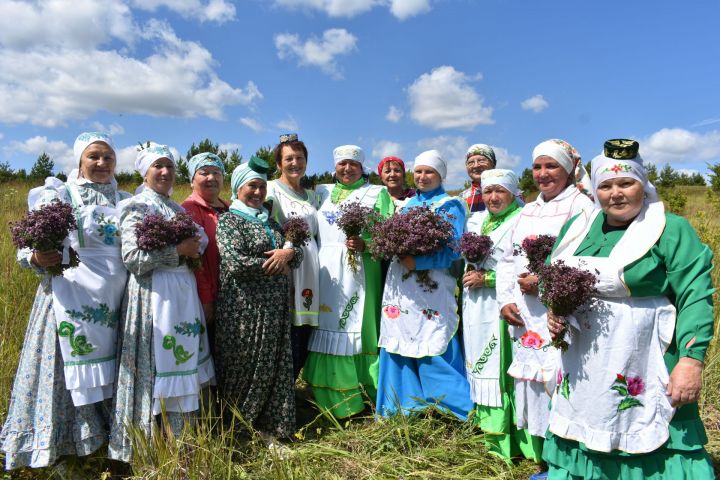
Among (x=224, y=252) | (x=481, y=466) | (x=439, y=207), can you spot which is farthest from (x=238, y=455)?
(x=439, y=207)

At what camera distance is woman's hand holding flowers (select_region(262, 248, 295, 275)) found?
4.12m

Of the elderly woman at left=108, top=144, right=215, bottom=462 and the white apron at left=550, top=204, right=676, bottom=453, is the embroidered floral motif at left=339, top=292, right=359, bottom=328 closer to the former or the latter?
the elderly woman at left=108, top=144, right=215, bottom=462

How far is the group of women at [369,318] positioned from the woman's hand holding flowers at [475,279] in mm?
19

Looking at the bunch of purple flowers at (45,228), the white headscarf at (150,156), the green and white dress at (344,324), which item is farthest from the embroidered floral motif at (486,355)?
the bunch of purple flowers at (45,228)

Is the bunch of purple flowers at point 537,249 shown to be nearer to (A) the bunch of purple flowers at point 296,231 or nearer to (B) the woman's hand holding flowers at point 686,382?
(B) the woman's hand holding flowers at point 686,382

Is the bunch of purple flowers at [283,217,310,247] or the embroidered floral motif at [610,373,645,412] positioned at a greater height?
the bunch of purple flowers at [283,217,310,247]

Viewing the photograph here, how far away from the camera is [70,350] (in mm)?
3578

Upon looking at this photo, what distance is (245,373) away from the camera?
164 inches

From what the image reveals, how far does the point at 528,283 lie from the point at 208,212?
2806 millimetres

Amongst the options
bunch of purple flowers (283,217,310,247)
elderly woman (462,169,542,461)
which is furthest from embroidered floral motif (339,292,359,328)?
elderly woman (462,169,542,461)

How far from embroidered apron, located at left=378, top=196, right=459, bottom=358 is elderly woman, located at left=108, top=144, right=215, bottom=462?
1.80 meters

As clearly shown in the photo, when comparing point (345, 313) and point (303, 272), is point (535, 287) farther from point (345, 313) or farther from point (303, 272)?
point (303, 272)

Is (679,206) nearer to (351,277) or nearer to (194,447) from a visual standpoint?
(351,277)

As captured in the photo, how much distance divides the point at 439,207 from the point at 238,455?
9.07 ft
